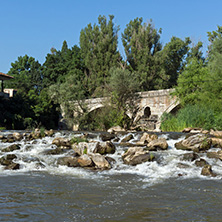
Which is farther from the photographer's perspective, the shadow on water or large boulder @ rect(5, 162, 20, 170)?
large boulder @ rect(5, 162, 20, 170)

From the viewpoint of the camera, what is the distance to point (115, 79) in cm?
2686

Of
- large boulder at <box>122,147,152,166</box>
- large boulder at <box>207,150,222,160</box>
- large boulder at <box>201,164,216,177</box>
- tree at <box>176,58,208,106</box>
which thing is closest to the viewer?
large boulder at <box>201,164,216,177</box>

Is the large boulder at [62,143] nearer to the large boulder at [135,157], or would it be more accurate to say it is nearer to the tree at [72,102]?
the large boulder at [135,157]

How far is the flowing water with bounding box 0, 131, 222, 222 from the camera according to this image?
495 cm

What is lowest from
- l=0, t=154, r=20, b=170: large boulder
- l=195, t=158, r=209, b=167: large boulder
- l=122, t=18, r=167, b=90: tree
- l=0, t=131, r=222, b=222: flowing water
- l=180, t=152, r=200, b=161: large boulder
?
l=0, t=131, r=222, b=222: flowing water

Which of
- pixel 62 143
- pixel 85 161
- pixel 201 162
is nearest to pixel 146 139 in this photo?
pixel 62 143

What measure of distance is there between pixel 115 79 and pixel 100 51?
11.3 meters

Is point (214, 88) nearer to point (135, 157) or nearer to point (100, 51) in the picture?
point (135, 157)

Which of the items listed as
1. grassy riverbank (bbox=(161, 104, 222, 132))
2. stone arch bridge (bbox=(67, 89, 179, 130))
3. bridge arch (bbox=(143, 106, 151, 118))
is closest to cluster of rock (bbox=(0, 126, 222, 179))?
grassy riverbank (bbox=(161, 104, 222, 132))

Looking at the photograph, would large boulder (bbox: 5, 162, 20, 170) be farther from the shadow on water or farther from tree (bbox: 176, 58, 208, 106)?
tree (bbox: 176, 58, 208, 106)

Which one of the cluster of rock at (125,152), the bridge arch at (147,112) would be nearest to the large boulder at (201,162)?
the cluster of rock at (125,152)

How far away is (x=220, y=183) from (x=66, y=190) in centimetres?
394

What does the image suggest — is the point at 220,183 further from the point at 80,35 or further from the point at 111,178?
the point at 80,35

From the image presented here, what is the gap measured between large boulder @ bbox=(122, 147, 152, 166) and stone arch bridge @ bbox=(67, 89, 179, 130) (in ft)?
42.7
